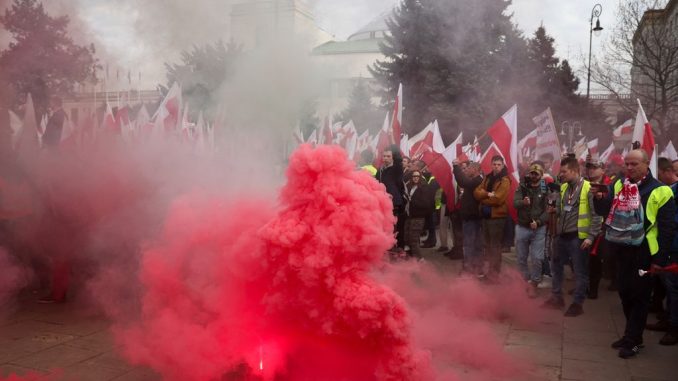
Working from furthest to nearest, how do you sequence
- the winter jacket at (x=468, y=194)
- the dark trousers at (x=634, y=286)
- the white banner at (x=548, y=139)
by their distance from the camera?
the white banner at (x=548, y=139) → the winter jacket at (x=468, y=194) → the dark trousers at (x=634, y=286)

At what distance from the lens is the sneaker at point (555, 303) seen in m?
7.11

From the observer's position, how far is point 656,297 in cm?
704

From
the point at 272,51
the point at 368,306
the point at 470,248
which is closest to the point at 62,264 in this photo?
the point at 272,51

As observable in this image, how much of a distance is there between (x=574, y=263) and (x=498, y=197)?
58.1 inches

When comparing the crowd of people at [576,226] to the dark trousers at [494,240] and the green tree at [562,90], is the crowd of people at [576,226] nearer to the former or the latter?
the dark trousers at [494,240]

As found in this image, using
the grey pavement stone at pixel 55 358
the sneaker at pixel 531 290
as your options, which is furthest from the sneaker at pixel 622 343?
the grey pavement stone at pixel 55 358

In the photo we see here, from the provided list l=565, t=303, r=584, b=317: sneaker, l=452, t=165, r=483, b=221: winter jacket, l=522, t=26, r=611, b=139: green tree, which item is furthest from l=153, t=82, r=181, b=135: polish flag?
l=522, t=26, r=611, b=139: green tree

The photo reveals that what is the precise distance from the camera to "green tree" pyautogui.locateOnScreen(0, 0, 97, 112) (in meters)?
6.29

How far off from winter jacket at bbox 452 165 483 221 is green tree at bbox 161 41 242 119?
3.79 meters

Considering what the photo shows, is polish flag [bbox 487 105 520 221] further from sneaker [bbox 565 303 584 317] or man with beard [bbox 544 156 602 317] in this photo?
sneaker [bbox 565 303 584 317]

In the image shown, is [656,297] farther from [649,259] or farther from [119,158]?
[119,158]

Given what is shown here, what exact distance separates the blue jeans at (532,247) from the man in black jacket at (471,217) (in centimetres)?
97

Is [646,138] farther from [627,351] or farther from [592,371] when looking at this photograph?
[592,371]

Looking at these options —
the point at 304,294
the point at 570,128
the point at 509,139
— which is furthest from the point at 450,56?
the point at 570,128
